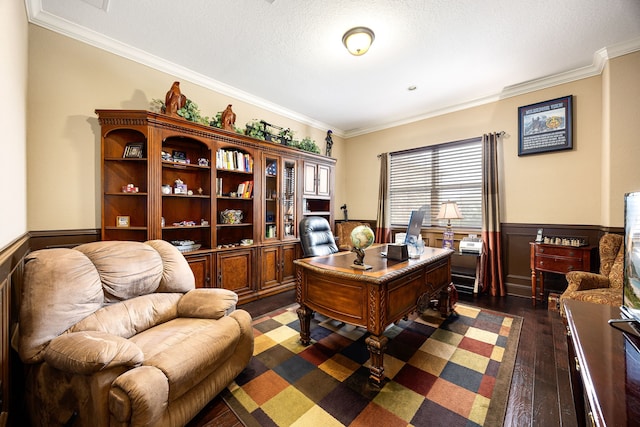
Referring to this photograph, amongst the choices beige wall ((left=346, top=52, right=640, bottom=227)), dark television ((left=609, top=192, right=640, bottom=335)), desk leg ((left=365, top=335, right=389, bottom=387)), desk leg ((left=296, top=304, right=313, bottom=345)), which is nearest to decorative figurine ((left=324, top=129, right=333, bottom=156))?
beige wall ((left=346, top=52, right=640, bottom=227))

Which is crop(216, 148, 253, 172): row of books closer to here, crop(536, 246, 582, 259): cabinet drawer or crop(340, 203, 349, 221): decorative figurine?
crop(340, 203, 349, 221): decorative figurine

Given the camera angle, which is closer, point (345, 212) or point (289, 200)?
point (289, 200)

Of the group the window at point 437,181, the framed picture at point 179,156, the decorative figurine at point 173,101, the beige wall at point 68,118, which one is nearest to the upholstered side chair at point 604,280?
the window at point 437,181

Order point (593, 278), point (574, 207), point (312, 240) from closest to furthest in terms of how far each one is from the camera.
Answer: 1. point (593, 278)
2. point (312, 240)
3. point (574, 207)

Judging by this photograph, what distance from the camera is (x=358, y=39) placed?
2.40 m

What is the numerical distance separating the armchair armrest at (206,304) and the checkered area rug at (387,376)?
52cm

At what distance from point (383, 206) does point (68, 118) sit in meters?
4.46

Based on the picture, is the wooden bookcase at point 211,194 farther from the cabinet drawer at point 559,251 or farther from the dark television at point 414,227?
the cabinet drawer at point 559,251

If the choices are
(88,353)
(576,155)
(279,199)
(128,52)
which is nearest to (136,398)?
(88,353)

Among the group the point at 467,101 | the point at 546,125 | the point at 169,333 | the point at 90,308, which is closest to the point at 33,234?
the point at 90,308

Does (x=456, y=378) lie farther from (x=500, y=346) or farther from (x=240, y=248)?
(x=240, y=248)

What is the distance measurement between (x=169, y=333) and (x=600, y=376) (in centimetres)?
202

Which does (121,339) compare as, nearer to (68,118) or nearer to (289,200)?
(68,118)

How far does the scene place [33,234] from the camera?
2219mm
